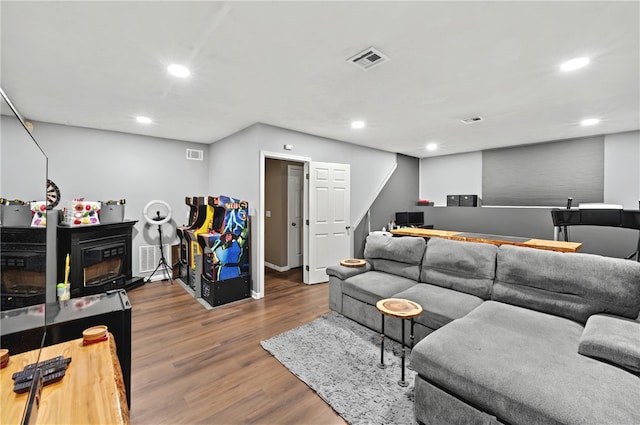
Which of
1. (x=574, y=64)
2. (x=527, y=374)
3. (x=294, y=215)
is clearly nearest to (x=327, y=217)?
(x=294, y=215)

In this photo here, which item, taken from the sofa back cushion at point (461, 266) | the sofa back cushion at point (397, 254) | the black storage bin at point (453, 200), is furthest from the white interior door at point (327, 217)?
the black storage bin at point (453, 200)

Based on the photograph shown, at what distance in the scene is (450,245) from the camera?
3.15 m

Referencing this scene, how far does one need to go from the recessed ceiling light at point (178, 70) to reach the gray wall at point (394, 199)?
420cm

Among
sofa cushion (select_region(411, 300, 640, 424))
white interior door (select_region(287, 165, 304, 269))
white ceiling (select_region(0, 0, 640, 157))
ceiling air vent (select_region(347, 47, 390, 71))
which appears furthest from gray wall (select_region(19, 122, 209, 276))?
sofa cushion (select_region(411, 300, 640, 424))

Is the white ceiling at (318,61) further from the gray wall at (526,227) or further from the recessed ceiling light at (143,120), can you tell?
the gray wall at (526,227)

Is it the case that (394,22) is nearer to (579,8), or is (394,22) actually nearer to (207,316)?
(579,8)

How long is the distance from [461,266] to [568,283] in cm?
86

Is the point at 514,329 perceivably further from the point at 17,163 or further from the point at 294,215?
the point at 294,215

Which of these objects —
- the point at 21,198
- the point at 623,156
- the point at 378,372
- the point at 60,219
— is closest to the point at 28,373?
the point at 21,198

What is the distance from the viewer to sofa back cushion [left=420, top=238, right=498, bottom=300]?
2.80 meters

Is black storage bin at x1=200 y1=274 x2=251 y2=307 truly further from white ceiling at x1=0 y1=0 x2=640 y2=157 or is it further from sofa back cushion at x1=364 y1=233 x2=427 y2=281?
white ceiling at x1=0 y1=0 x2=640 y2=157

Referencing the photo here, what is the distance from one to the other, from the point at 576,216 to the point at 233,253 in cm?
499

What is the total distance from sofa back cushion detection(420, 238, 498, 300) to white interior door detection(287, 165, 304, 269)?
3.22 m

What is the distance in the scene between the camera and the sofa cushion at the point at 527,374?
1320 mm
